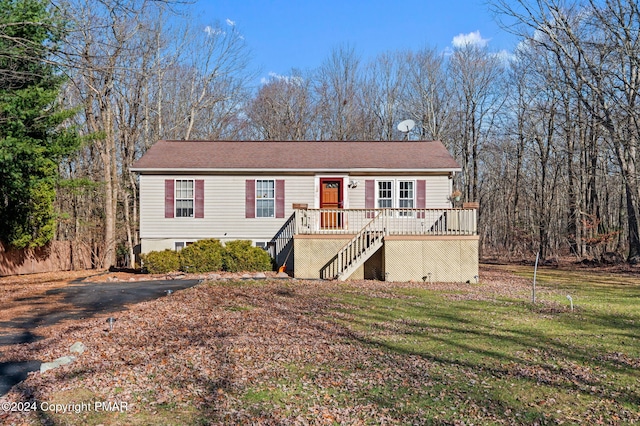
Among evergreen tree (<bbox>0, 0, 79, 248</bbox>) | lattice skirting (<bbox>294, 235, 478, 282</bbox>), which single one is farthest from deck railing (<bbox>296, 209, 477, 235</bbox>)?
evergreen tree (<bbox>0, 0, 79, 248</bbox>)

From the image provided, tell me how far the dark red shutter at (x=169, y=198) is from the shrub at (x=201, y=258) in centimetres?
177

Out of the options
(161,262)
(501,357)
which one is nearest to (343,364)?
(501,357)

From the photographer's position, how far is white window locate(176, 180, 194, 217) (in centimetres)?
1834

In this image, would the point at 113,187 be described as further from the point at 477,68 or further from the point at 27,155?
the point at 477,68

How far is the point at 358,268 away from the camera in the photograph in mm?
16188

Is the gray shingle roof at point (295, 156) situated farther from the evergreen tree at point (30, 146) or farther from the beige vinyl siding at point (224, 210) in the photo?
the evergreen tree at point (30, 146)

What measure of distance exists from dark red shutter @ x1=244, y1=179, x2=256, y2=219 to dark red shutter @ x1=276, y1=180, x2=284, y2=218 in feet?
2.80

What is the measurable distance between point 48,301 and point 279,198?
8699 millimetres

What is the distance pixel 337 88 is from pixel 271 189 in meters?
21.5

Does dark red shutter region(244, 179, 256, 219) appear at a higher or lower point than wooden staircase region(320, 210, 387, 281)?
higher

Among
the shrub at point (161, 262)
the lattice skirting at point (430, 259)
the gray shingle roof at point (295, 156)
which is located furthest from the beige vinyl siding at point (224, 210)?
the lattice skirting at point (430, 259)

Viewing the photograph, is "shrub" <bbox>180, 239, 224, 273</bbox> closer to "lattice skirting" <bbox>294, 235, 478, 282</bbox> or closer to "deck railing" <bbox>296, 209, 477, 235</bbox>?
"deck railing" <bbox>296, 209, 477, 235</bbox>

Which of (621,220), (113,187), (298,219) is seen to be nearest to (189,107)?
(113,187)

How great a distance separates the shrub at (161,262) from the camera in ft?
56.0
